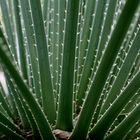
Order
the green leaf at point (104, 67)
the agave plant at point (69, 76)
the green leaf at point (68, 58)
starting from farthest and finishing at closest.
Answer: the green leaf at point (68, 58), the agave plant at point (69, 76), the green leaf at point (104, 67)

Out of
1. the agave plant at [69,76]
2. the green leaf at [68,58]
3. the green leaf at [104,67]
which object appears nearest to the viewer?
the green leaf at [104,67]

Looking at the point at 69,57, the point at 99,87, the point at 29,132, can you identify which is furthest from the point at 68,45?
the point at 29,132

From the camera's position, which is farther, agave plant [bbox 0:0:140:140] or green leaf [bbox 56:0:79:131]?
green leaf [bbox 56:0:79:131]

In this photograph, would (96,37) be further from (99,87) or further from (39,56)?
(99,87)

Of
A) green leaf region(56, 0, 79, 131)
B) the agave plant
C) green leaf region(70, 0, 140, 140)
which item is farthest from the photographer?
green leaf region(56, 0, 79, 131)

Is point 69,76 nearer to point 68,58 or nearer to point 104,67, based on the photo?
point 68,58

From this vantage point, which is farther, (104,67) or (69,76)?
(69,76)

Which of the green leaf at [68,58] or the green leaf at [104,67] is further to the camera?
the green leaf at [68,58]

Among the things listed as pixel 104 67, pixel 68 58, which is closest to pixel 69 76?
pixel 68 58
